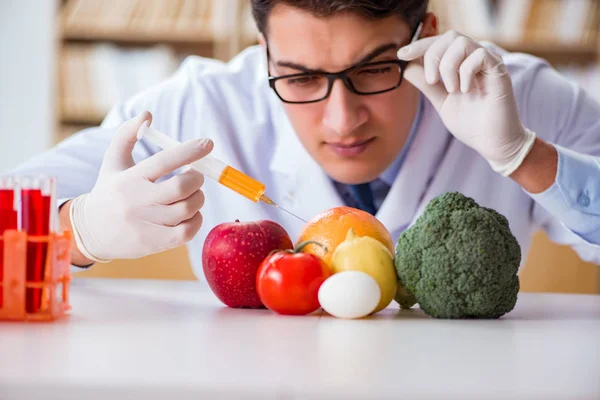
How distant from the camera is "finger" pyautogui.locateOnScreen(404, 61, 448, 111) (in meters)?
1.34

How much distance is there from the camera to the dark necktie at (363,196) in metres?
1.66

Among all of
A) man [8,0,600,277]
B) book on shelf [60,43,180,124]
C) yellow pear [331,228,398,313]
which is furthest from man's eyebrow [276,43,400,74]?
book on shelf [60,43,180,124]

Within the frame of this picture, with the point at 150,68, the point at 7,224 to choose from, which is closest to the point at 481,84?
the point at 7,224

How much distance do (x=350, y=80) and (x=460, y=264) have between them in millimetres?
511

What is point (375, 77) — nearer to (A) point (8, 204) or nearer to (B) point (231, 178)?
(B) point (231, 178)

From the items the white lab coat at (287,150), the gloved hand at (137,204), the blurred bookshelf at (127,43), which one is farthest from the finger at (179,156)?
the blurred bookshelf at (127,43)

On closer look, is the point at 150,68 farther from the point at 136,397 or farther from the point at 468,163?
the point at 136,397

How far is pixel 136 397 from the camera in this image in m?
0.54

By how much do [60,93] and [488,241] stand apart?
256 cm

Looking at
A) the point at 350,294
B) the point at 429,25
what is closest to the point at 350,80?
the point at 429,25

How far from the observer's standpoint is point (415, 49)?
49.9 inches

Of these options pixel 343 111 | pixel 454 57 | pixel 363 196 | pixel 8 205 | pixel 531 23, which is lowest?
pixel 363 196

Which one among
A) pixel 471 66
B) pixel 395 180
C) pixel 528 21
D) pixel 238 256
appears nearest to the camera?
pixel 238 256

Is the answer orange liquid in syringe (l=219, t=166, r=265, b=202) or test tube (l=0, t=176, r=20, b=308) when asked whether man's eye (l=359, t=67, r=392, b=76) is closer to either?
orange liquid in syringe (l=219, t=166, r=265, b=202)
